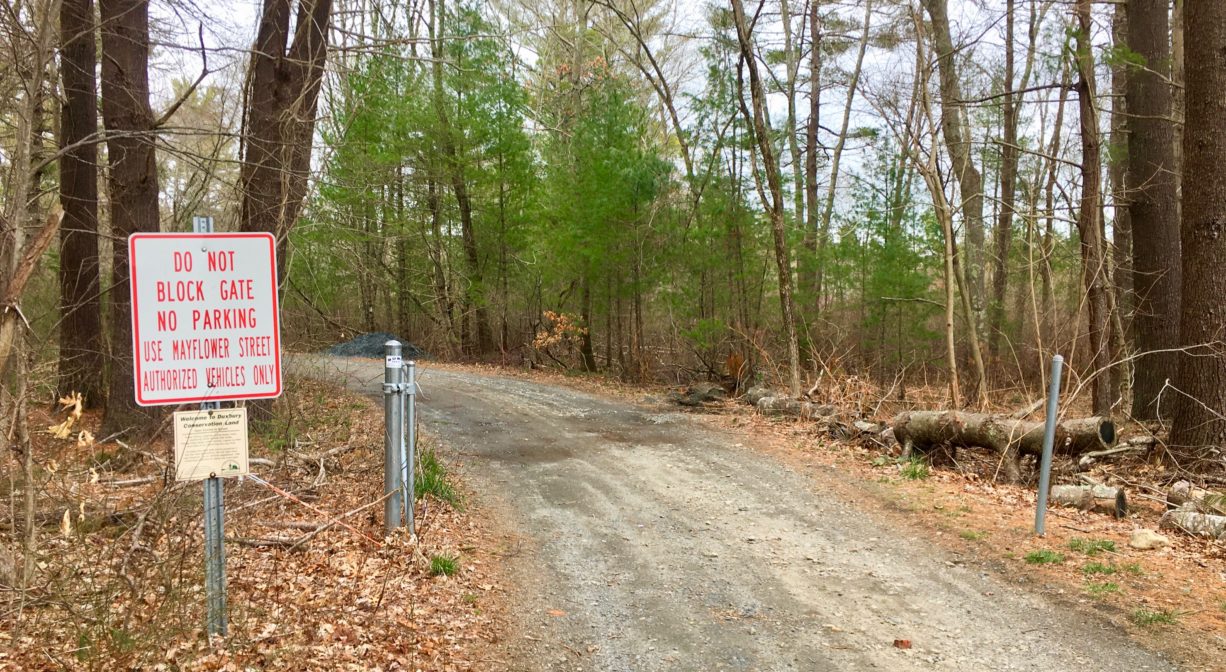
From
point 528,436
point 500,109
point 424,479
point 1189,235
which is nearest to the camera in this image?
point 424,479

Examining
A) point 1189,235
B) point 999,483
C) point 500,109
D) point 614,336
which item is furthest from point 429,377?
point 1189,235

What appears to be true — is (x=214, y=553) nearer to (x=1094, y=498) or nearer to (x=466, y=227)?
(x=1094, y=498)

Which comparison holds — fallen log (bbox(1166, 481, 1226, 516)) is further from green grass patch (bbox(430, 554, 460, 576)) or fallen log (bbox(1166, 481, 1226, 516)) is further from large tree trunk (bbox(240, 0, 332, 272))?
large tree trunk (bbox(240, 0, 332, 272))

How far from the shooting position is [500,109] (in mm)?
20094

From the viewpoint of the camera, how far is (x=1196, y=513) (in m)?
6.43

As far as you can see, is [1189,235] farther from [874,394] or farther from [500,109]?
[500,109]

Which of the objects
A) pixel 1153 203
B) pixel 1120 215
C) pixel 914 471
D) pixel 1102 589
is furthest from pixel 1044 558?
pixel 1120 215

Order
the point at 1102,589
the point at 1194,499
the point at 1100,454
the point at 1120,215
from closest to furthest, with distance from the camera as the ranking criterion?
the point at 1102,589
the point at 1194,499
the point at 1100,454
the point at 1120,215

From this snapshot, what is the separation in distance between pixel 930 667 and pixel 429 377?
14259 mm

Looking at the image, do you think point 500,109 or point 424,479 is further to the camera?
point 500,109

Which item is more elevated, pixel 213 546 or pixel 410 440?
pixel 410 440

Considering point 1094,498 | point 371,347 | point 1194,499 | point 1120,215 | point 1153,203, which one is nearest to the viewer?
point 1194,499

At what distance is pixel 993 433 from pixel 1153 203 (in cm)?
500

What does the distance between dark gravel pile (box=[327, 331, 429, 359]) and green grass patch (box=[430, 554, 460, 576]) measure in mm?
17462
